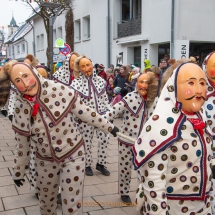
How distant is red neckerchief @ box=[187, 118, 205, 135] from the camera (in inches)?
75.8

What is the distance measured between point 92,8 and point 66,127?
664 inches

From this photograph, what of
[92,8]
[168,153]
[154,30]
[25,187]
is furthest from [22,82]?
[92,8]

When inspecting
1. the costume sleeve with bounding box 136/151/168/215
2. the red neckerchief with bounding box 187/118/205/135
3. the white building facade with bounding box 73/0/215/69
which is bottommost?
the costume sleeve with bounding box 136/151/168/215

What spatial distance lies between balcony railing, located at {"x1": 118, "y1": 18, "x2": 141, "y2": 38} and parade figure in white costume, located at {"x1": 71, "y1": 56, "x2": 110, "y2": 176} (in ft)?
32.4

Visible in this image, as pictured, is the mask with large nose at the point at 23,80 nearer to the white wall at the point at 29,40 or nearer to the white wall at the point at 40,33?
the white wall at the point at 40,33

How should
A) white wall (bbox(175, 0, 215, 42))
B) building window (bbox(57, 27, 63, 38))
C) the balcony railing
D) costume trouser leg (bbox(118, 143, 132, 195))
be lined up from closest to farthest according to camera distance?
1. costume trouser leg (bbox(118, 143, 132, 195))
2. white wall (bbox(175, 0, 215, 42))
3. the balcony railing
4. building window (bbox(57, 27, 63, 38))

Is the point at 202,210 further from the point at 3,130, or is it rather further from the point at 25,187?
the point at 3,130

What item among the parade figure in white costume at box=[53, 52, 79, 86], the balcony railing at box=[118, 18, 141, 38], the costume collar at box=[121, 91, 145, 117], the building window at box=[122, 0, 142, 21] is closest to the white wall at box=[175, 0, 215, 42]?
the balcony railing at box=[118, 18, 141, 38]

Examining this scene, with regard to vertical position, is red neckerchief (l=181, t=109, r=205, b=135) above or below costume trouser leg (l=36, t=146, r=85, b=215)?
above

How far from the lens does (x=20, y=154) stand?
286cm

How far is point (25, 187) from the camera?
4.59 meters

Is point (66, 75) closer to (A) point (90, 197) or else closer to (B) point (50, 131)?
(A) point (90, 197)

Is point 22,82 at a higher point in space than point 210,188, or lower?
higher

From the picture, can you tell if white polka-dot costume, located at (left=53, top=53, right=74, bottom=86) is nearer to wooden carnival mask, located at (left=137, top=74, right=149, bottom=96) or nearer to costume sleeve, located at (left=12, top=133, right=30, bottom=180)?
wooden carnival mask, located at (left=137, top=74, right=149, bottom=96)
